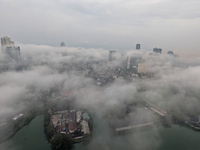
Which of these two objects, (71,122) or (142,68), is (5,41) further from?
(142,68)

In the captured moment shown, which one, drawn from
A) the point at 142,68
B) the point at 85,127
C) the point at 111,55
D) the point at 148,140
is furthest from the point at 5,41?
the point at 142,68

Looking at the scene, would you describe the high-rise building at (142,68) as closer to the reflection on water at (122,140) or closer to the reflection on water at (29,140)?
the reflection on water at (122,140)

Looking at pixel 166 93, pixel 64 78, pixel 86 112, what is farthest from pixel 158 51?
pixel 86 112

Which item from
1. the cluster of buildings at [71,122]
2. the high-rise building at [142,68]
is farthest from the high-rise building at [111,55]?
the cluster of buildings at [71,122]

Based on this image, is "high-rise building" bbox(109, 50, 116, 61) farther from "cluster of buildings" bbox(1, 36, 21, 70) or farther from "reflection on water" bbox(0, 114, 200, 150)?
"reflection on water" bbox(0, 114, 200, 150)

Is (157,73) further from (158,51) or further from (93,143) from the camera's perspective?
(93,143)

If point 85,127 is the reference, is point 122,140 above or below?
below

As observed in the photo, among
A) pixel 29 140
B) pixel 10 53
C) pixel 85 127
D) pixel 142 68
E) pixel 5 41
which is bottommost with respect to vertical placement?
pixel 29 140

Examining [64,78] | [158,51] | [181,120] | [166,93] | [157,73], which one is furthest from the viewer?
[158,51]
